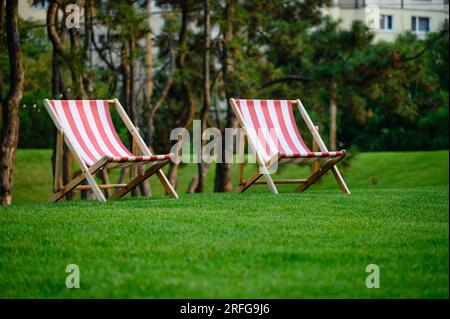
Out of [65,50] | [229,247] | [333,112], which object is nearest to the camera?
[229,247]

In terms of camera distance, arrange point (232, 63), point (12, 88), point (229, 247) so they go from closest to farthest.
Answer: point (229, 247) < point (12, 88) < point (232, 63)

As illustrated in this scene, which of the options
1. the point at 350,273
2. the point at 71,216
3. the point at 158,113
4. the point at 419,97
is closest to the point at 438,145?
the point at 419,97

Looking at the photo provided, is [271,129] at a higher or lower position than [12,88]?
lower

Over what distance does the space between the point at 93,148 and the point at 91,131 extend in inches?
10.2

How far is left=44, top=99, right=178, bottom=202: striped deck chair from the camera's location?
7.56 meters

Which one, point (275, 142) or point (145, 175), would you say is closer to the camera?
point (145, 175)

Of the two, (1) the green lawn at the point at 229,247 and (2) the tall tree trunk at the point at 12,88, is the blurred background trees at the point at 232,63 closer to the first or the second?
(2) the tall tree trunk at the point at 12,88

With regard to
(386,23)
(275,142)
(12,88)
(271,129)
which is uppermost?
(386,23)

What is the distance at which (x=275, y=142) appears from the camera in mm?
8820

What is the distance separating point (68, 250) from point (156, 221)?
107cm

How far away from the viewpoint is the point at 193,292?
12.8ft

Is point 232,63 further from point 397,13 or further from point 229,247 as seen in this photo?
point 397,13

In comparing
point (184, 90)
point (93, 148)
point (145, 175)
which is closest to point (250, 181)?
point (145, 175)
